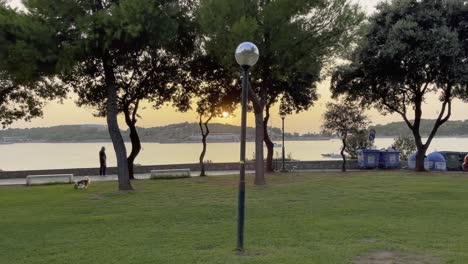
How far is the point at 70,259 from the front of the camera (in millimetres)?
7840

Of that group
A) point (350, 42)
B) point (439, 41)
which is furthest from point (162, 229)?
point (439, 41)

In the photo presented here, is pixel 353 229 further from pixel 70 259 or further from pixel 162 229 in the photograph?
pixel 70 259

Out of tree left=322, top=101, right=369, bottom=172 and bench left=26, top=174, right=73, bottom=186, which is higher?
tree left=322, top=101, right=369, bottom=172

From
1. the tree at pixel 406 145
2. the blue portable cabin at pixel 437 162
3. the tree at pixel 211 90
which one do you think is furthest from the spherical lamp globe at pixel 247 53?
the tree at pixel 406 145

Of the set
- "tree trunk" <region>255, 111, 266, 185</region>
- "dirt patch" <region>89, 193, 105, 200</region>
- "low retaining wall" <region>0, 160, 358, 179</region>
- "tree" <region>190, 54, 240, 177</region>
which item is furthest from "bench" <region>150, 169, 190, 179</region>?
"dirt patch" <region>89, 193, 105, 200</region>

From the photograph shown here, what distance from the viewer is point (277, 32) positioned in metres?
18.5

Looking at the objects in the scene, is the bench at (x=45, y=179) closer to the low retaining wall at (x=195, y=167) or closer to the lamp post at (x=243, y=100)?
the low retaining wall at (x=195, y=167)

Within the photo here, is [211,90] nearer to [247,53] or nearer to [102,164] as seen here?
[102,164]

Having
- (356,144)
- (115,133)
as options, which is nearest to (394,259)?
(115,133)

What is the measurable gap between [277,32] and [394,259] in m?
12.2

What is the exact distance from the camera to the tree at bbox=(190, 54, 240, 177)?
986 inches

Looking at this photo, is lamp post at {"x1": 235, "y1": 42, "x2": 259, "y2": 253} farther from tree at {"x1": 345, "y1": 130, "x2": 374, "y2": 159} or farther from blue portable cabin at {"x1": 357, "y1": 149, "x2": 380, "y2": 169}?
tree at {"x1": 345, "y1": 130, "x2": 374, "y2": 159}

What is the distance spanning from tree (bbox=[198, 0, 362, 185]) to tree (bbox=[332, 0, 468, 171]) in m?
8.30

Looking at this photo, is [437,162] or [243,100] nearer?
[243,100]
